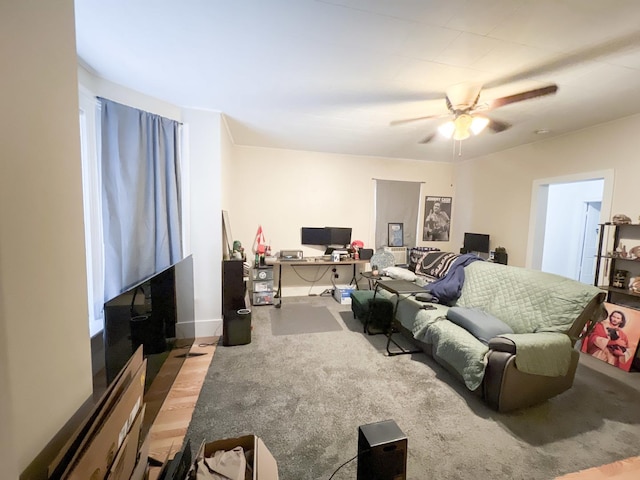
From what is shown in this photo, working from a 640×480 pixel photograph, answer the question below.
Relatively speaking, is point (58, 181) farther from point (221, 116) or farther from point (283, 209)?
point (283, 209)

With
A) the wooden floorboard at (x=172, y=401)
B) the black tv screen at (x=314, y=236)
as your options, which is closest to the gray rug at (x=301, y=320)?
the wooden floorboard at (x=172, y=401)

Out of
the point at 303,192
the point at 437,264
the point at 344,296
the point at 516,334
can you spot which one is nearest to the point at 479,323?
the point at 516,334

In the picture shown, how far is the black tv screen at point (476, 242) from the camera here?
14.0ft

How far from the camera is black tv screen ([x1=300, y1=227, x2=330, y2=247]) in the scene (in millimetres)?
4480

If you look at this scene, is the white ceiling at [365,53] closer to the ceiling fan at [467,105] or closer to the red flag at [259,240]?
the ceiling fan at [467,105]

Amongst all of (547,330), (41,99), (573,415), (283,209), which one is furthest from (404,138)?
(41,99)

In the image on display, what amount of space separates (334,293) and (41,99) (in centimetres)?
422

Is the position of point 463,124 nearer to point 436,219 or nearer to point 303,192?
point 303,192

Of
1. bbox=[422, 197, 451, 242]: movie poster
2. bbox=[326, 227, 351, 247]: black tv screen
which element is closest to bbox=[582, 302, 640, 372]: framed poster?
bbox=[422, 197, 451, 242]: movie poster

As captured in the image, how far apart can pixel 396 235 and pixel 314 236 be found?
1.59 metres

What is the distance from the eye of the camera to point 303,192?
447 cm

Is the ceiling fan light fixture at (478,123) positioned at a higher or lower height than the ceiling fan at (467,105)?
lower

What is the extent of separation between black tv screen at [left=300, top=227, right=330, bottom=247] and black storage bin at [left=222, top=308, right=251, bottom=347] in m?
1.95

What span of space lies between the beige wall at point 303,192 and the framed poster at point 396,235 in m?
0.37
